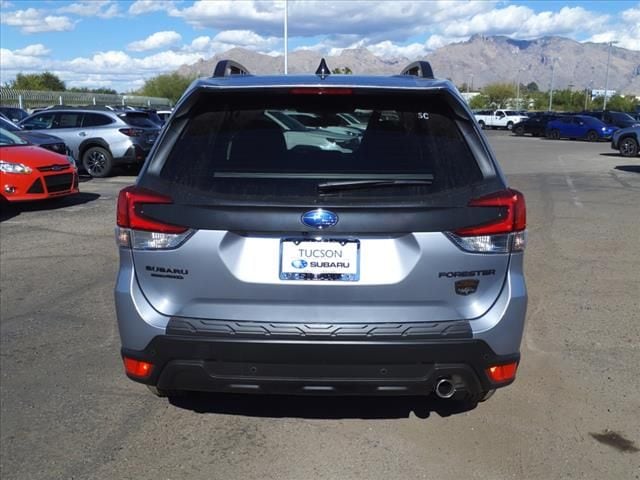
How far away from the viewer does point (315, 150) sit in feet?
11.0

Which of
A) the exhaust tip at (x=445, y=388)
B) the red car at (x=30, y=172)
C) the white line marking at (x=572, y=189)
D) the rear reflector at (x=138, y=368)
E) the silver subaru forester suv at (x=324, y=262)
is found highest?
the silver subaru forester suv at (x=324, y=262)

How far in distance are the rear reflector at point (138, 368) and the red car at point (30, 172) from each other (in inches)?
336

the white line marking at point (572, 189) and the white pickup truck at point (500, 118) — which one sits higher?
the white line marking at point (572, 189)

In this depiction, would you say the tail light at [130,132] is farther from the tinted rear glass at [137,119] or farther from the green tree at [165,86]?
the green tree at [165,86]

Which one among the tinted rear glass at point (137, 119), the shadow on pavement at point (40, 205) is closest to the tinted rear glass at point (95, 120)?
the tinted rear glass at point (137, 119)

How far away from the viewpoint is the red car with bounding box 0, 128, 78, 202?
35.5 feet

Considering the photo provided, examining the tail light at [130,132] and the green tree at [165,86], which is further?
the green tree at [165,86]

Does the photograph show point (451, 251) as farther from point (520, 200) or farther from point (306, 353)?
point (306, 353)

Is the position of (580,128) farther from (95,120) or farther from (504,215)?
(504,215)

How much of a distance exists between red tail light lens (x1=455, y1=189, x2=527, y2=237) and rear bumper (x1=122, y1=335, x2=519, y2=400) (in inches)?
19.8

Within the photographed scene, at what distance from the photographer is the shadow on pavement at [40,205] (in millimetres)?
11318

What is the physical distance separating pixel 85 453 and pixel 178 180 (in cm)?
164

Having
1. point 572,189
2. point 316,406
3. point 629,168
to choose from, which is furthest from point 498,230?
point 629,168

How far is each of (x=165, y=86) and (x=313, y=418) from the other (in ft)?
254
